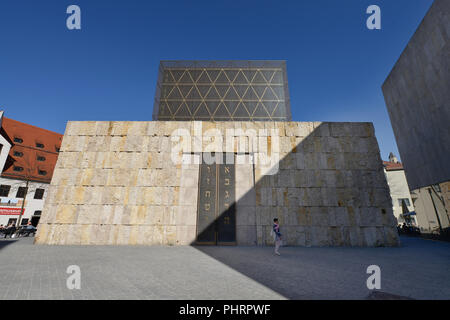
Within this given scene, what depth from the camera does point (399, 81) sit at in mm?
20578

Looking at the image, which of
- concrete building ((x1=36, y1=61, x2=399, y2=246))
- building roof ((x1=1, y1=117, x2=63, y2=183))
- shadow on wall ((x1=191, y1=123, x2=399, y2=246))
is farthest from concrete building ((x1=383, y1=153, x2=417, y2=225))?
building roof ((x1=1, y1=117, x2=63, y2=183))

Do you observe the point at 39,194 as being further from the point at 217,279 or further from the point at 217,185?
the point at 217,279

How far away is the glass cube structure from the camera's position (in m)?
52.3

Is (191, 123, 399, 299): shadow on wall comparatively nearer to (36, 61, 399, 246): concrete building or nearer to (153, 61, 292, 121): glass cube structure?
(36, 61, 399, 246): concrete building

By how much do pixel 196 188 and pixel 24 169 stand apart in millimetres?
39194

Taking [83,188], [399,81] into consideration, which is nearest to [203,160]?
[83,188]

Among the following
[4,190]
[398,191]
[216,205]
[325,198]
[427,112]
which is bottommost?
[216,205]

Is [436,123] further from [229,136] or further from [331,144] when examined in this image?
[229,136]

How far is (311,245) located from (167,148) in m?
12.3

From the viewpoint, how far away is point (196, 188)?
13781 millimetres

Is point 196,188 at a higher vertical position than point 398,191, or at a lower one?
lower

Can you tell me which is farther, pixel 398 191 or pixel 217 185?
pixel 398 191

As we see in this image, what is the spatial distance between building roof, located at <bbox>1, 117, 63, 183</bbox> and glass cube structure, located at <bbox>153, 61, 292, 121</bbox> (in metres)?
24.4

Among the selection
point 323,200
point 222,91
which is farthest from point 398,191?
point 222,91
